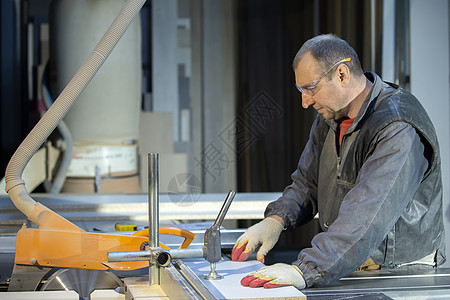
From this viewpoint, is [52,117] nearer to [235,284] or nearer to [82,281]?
[82,281]

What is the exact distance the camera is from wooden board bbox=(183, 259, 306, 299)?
3.66ft

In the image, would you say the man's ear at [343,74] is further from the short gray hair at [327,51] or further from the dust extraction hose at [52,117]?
the dust extraction hose at [52,117]

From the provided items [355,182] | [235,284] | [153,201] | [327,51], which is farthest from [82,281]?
[327,51]

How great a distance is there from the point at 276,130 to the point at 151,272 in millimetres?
2182

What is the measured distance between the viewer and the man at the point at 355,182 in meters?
1.26

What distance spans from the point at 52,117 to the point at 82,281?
43cm

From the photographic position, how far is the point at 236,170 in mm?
3408

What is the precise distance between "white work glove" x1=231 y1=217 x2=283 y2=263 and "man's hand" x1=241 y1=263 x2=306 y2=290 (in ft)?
0.84

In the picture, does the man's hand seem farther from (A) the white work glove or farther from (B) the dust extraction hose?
(B) the dust extraction hose

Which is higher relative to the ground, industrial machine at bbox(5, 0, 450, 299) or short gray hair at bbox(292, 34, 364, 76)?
short gray hair at bbox(292, 34, 364, 76)

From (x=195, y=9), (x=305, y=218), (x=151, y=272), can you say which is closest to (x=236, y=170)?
(x=195, y=9)

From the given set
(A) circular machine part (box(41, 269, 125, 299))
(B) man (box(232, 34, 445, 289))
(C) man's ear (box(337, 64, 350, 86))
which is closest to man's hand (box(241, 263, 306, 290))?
(B) man (box(232, 34, 445, 289))

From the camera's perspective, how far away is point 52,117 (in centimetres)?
156

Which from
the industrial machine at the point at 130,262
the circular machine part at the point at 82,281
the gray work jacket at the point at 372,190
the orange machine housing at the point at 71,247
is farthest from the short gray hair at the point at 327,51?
the circular machine part at the point at 82,281
